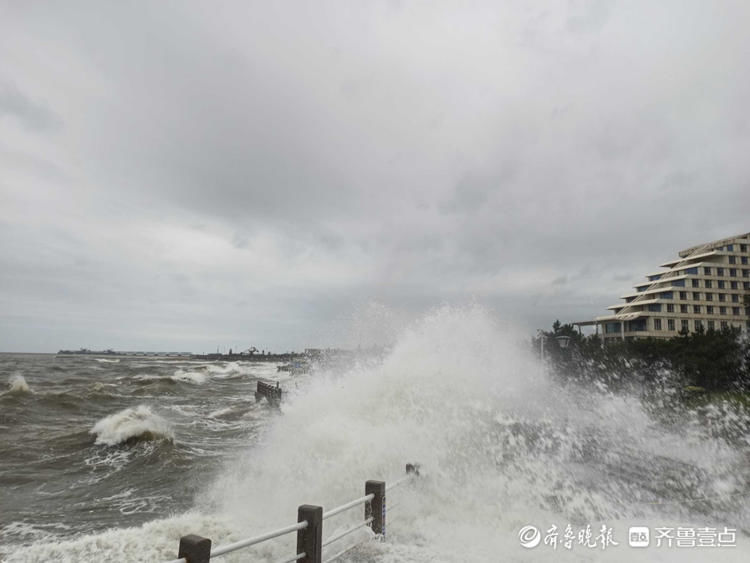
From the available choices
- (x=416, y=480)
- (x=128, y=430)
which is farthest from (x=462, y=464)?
(x=128, y=430)

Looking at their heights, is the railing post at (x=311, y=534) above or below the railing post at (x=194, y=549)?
below

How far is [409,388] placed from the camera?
1155 cm

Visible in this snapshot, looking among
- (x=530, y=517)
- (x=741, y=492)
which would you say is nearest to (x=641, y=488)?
Result: (x=741, y=492)

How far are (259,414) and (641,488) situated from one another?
21.2 meters

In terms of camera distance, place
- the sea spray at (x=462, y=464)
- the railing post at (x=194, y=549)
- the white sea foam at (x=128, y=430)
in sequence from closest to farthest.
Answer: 1. the railing post at (x=194, y=549)
2. the sea spray at (x=462, y=464)
3. the white sea foam at (x=128, y=430)

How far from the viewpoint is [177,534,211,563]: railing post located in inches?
141

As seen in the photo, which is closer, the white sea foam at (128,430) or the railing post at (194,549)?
the railing post at (194,549)

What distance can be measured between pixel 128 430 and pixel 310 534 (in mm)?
15008

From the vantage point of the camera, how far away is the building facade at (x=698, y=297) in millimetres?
60156

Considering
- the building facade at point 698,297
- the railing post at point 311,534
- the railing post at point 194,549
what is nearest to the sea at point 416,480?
the railing post at point 311,534

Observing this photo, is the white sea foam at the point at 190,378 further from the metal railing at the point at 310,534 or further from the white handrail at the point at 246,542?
the white handrail at the point at 246,542

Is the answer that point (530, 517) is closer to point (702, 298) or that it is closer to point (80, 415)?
point (80, 415)

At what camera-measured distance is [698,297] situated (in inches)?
2416

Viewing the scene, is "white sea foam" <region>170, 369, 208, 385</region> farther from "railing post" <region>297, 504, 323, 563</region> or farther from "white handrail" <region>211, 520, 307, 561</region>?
"white handrail" <region>211, 520, 307, 561</region>
